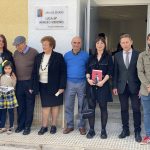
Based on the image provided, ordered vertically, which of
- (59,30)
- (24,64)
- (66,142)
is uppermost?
(59,30)

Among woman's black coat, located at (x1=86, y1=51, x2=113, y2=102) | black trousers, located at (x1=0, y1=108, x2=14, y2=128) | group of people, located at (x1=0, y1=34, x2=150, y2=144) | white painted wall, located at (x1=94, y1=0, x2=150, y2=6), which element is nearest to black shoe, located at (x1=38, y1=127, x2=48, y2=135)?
group of people, located at (x1=0, y1=34, x2=150, y2=144)

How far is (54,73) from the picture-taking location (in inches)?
241

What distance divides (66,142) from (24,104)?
1.23m

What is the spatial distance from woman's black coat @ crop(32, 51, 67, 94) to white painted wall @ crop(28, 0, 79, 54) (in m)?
0.44

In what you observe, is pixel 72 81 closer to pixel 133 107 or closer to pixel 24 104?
pixel 24 104

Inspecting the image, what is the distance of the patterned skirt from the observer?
6.21 meters

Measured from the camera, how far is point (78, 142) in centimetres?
570

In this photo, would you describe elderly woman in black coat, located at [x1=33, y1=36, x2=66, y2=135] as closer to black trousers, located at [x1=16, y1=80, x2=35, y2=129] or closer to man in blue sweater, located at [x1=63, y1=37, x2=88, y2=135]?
man in blue sweater, located at [x1=63, y1=37, x2=88, y2=135]

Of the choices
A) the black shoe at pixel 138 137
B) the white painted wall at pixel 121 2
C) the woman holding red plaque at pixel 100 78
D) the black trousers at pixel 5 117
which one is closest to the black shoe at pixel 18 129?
the black trousers at pixel 5 117

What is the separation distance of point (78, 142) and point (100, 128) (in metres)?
0.81

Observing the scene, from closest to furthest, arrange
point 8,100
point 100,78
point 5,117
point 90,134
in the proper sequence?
1. point 100,78
2. point 90,134
3. point 8,100
4. point 5,117

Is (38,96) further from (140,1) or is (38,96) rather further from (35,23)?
(140,1)

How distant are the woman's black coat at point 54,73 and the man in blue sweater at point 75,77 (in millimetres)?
110

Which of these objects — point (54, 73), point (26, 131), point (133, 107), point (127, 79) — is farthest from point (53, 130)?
point (127, 79)
